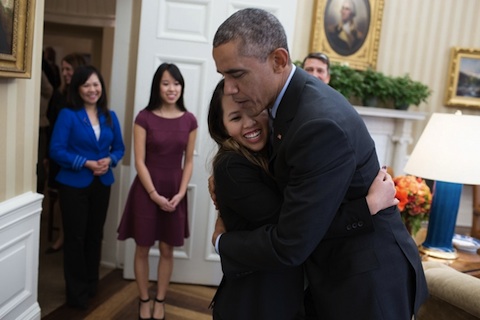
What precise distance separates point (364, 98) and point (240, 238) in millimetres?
4177

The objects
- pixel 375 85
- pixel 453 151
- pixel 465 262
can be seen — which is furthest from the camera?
pixel 375 85

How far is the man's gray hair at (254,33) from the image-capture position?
116 centimetres

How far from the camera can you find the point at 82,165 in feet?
10.1

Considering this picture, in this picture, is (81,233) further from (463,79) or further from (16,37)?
(463,79)

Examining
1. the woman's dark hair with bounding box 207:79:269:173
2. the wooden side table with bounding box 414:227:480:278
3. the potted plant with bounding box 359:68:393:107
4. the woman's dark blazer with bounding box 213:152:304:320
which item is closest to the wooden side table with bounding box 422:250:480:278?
the wooden side table with bounding box 414:227:480:278

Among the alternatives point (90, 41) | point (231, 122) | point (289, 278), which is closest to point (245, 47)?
point (231, 122)

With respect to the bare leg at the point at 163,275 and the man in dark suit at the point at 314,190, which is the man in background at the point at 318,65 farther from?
the man in dark suit at the point at 314,190

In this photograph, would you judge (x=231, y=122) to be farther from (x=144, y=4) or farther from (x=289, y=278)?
(x=144, y=4)

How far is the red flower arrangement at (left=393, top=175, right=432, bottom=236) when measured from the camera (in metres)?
2.42

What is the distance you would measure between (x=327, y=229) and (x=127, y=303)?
2.52 m

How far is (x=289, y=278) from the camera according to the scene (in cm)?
144

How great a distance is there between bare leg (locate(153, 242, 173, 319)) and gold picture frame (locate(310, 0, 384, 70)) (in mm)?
3121

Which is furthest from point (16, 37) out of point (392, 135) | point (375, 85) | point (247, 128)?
point (392, 135)

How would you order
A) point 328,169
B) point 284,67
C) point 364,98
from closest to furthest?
point 328,169, point 284,67, point 364,98
